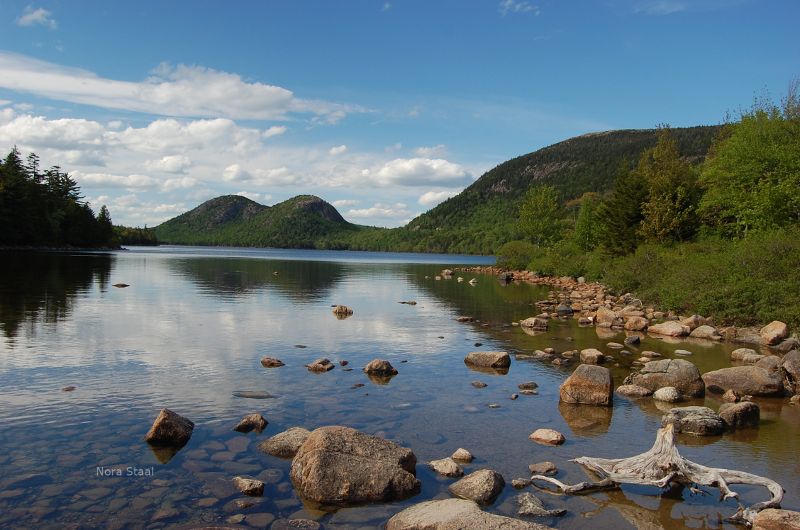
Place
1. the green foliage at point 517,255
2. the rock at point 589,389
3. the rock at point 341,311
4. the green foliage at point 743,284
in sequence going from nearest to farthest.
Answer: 1. the rock at point 589,389
2. the green foliage at point 743,284
3. the rock at point 341,311
4. the green foliage at point 517,255

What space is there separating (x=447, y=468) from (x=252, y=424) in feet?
15.8

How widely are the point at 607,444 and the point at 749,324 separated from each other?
67.0 ft

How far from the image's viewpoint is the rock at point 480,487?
967cm

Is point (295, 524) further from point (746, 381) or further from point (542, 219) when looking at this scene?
point (542, 219)

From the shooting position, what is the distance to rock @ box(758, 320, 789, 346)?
24.9m

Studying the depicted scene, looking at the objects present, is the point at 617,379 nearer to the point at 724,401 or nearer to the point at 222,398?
the point at 724,401

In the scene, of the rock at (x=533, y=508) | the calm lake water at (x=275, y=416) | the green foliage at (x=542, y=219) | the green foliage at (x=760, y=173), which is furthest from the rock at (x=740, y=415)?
the green foliage at (x=542, y=219)

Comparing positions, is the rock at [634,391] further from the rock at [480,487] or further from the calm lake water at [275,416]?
the rock at [480,487]

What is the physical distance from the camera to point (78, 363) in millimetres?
18828

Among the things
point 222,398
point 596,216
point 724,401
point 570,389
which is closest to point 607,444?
point 570,389

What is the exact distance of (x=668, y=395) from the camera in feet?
54.2

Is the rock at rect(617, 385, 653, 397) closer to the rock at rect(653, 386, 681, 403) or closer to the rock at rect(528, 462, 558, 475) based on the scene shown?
the rock at rect(653, 386, 681, 403)

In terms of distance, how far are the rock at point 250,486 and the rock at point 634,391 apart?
11763mm

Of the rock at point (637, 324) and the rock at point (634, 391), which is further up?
the rock at point (637, 324)
